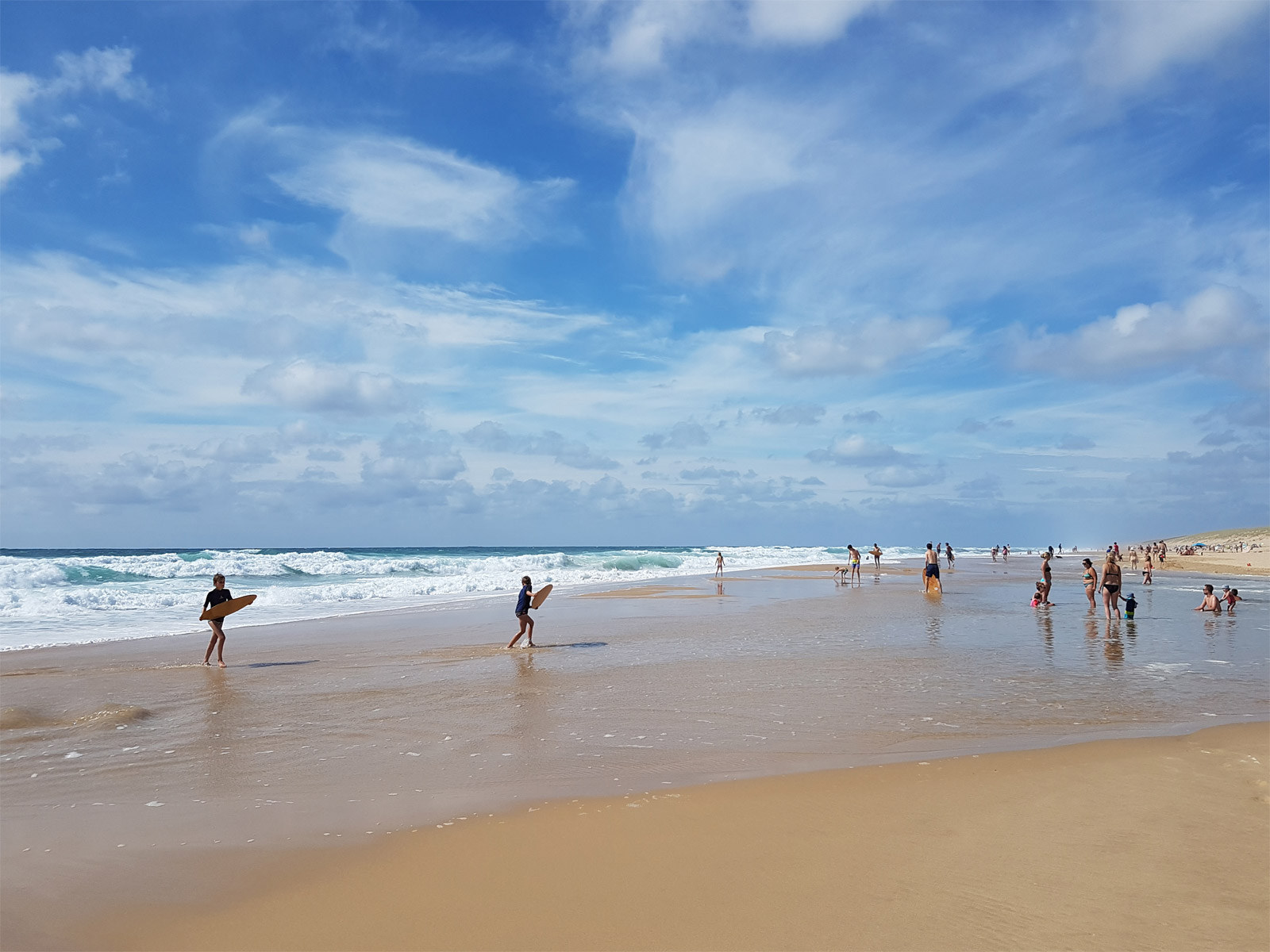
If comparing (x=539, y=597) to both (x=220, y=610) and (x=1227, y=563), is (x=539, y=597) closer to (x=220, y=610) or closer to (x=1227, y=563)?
(x=220, y=610)

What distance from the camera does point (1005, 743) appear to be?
26.5 feet

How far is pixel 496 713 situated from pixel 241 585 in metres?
35.6

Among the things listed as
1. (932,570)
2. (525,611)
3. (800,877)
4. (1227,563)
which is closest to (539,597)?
(525,611)

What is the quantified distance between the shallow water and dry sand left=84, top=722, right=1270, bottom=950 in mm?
682

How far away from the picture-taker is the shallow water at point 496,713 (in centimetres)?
645

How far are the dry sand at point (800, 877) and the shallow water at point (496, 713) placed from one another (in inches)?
26.9

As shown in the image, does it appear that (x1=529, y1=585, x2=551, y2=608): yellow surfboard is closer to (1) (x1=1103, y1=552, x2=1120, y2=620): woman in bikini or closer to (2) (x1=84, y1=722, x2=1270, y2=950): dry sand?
(2) (x1=84, y1=722, x2=1270, y2=950): dry sand

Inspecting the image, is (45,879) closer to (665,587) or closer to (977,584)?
(665,587)

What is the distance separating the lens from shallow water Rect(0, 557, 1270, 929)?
6445 millimetres

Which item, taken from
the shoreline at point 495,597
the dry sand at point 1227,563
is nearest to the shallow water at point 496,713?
the shoreline at point 495,597

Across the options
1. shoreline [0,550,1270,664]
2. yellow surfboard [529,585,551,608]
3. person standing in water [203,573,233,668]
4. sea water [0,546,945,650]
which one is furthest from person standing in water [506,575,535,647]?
sea water [0,546,945,650]

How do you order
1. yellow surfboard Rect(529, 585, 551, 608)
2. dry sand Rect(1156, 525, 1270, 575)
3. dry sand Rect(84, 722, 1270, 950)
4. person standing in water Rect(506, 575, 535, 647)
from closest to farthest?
dry sand Rect(84, 722, 1270, 950), person standing in water Rect(506, 575, 535, 647), yellow surfboard Rect(529, 585, 551, 608), dry sand Rect(1156, 525, 1270, 575)

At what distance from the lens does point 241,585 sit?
39.8 m

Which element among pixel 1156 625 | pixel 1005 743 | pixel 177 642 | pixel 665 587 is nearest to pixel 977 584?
pixel 665 587
